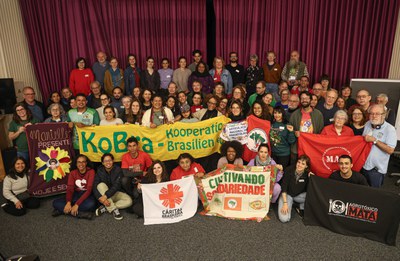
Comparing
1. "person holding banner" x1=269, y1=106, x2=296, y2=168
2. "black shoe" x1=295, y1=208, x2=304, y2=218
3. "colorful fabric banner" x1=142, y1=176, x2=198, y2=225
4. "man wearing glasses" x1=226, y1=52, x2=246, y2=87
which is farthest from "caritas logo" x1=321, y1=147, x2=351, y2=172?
"man wearing glasses" x1=226, y1=52, x2=246, y2=87

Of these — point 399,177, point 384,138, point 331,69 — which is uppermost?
point 331,69

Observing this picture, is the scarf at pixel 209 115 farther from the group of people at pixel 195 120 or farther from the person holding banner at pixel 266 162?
the person holding banner at pixel 266 162

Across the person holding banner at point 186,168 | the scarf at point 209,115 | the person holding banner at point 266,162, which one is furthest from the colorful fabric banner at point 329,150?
the person holding banner at point 186,168

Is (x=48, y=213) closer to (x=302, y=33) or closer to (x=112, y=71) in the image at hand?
(x=112, y=71)

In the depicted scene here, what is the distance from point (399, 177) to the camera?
5180 mm

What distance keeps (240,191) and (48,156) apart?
2.85m

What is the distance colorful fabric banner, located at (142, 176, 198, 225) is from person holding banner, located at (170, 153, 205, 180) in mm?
194

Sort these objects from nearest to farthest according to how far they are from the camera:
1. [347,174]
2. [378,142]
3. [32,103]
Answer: [347,174], [378,142], [32,103]

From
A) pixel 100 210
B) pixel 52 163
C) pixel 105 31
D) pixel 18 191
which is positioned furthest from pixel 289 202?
pixel 105 31

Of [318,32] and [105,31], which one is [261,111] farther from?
[105,31]

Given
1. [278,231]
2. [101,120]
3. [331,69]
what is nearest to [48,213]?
[101,120]

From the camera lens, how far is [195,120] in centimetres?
472

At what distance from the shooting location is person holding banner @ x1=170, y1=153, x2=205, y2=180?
A: 410 centimetres

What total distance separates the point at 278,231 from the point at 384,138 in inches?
71.8
